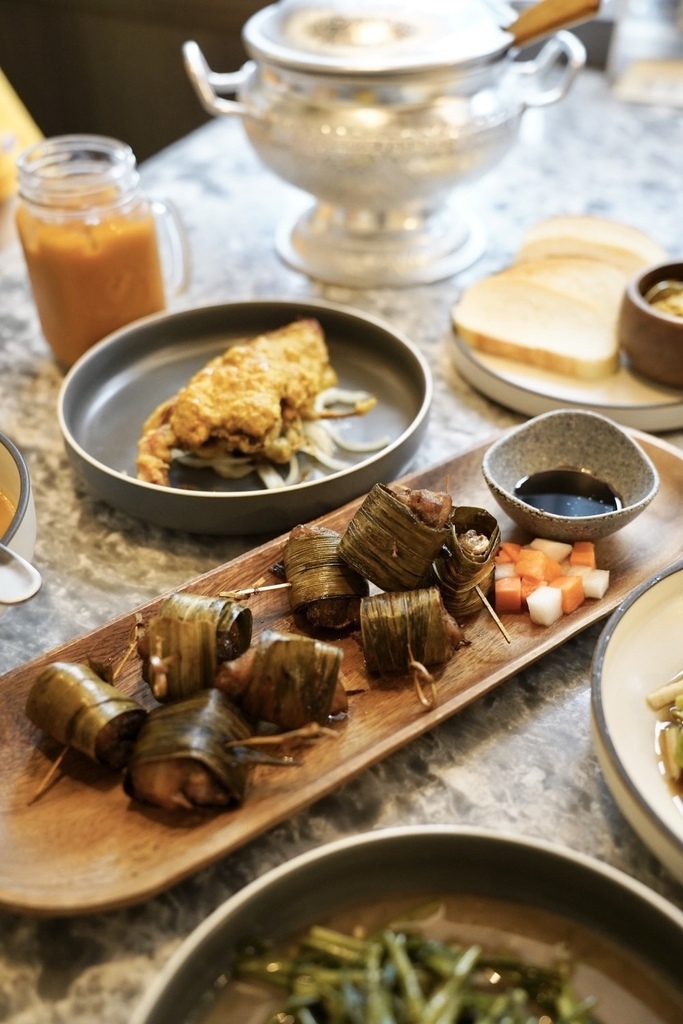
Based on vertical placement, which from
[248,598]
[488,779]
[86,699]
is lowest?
[488,779]

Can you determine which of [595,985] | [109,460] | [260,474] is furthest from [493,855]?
[109,460]

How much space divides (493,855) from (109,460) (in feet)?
3.32

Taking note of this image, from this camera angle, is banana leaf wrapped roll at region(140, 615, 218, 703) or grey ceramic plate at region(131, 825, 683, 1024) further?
banana leaf wrapped roll at region(140, 615, 218, 703)

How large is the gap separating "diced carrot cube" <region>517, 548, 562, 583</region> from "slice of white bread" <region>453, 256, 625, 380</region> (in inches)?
23.0

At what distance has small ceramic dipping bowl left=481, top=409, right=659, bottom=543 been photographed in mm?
1362

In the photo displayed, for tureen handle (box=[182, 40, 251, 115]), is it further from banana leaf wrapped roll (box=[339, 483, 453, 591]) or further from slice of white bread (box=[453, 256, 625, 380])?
banana leaf wrapped roll (box=[339, 483, 453, 591])

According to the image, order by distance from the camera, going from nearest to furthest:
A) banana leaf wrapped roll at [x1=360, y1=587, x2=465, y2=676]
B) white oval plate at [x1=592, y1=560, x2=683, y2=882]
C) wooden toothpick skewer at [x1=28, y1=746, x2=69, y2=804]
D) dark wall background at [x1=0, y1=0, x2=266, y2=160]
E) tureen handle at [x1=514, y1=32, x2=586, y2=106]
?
white oval plate at [x1=592, y1=560, x2=683, y2=882] → wooden toothpick skewer at [x1=28, y1=746, x2=69, y2=804] → banana leaf wrapped roll at [x1=360, y1=587, x2=465, y2=676] → tureen handle at [x1=514, y1=32, x2=586, y2=106] → dark wall background at [x1=0, y1=0, x2=266, y2=160]

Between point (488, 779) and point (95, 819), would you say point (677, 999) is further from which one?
point (95, 819)

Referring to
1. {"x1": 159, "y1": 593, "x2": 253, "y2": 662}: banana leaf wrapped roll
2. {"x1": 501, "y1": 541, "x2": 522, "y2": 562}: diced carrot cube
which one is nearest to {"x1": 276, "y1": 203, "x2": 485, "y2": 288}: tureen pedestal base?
{"x1": 501, "y1": 541, "x2": 522, "y2": 562}: diced carrot cube

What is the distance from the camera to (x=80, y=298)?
6.00 ft

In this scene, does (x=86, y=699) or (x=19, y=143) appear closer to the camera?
(x=86, y=699)

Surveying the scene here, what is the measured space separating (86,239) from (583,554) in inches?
44.5

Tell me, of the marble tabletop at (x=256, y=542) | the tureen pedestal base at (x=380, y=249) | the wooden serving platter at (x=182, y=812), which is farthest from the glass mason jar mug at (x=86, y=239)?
the wooden serving platter at (x=182, y=812)

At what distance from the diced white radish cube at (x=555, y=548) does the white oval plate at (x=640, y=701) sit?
0.59ft
